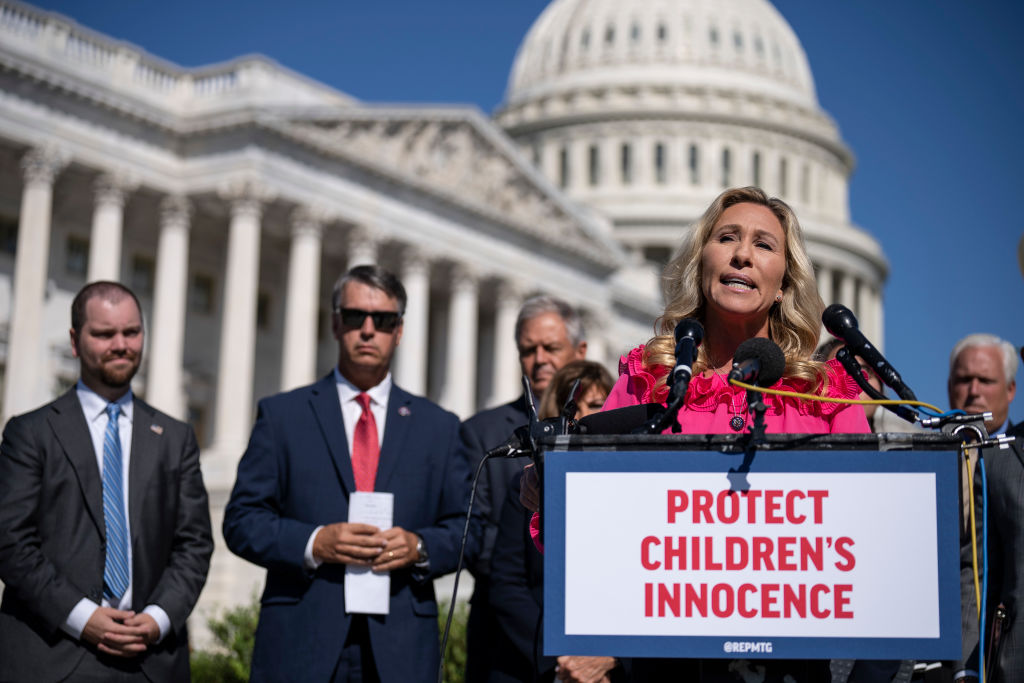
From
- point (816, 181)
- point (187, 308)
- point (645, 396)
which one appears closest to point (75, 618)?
point (645, 396)

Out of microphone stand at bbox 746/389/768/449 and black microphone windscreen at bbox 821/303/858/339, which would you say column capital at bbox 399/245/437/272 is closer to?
black microphone windscreen at bbox 821/303/858/339

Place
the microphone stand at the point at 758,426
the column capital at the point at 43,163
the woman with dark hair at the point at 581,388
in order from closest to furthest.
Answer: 1. the microphone stand at the point at 758,426
2. the woman with dark hair at the point at 581,388
3. the column capital at the point at 43,163

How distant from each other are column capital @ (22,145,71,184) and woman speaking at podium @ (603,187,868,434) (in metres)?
30.6

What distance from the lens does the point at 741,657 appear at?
344cm

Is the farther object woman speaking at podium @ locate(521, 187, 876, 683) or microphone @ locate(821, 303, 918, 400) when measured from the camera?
woman speaking at podium @ locate(521, 187, 876, 683)

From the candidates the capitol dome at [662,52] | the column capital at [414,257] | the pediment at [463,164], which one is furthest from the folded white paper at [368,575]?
the capitol dome at [662,52]

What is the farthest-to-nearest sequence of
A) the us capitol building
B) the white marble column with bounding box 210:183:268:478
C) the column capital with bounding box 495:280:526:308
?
the column capital with bounding box 495:280:526:308
the white marble column with bounding box 210:183:268:478
the us capitol building

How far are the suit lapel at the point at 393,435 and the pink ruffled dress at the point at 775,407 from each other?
2.59m

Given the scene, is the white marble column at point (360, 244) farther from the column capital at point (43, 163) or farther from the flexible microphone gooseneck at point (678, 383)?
the flexible microphone gooseneck at point (678, 383)

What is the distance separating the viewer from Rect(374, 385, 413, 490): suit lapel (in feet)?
21.4

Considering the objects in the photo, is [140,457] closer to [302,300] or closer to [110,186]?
[110,186]

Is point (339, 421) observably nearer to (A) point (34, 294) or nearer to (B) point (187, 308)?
(A) point (34, 294)

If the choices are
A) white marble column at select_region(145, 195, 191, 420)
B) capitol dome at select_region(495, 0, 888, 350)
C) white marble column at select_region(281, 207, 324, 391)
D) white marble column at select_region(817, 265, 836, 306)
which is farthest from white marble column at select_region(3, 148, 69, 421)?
white marble column at select_region(817, 265, 836, 306)

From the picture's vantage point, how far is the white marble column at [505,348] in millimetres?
44250
